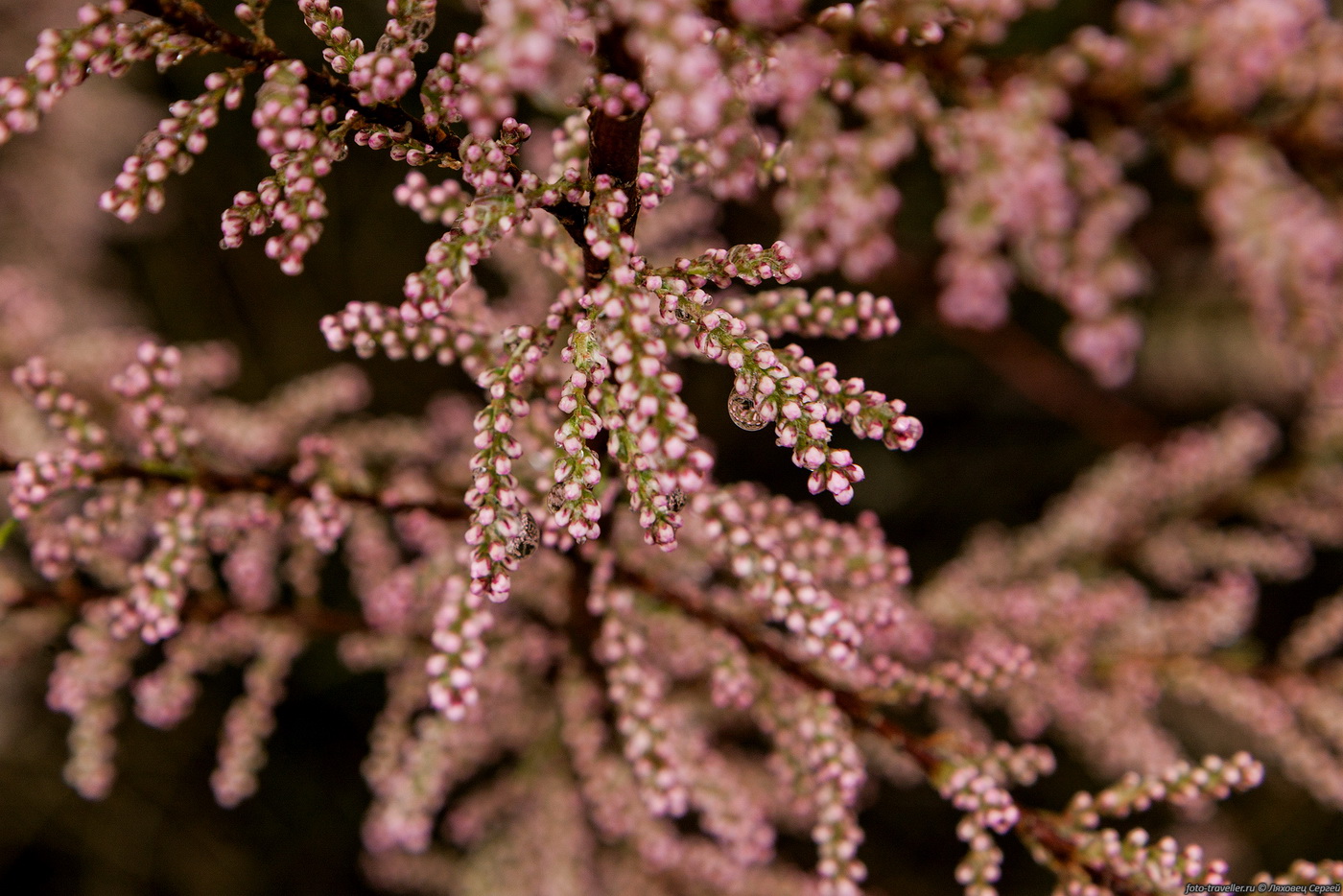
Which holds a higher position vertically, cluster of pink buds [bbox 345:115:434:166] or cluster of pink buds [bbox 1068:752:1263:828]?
cluster of pink buds [bbox 345:115:434:166]

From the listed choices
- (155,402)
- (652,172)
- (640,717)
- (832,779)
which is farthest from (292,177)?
(832,779)

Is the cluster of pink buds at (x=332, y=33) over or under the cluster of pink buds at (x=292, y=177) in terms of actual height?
over

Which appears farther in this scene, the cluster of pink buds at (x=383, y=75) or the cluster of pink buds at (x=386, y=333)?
the cluster of pink buds at (x=386, y=333)

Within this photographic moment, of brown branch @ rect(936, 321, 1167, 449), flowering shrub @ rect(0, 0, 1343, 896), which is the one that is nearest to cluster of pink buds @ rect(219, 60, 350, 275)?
flowering shrub @ rect(0, 0, 1343, 896)

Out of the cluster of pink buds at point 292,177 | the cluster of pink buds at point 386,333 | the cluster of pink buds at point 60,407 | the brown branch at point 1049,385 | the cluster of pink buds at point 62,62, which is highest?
the cluster of pink buds at point 62,62

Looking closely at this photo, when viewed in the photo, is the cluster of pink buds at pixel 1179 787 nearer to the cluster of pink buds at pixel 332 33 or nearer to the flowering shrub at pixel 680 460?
the flowering shrub at pixel 680 460

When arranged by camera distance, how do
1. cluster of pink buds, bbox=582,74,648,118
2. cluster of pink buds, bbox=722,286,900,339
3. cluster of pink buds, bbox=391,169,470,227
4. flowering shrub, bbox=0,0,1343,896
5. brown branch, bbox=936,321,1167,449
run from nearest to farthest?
cluster of pink buds, bbox=582,74,648,118, flowering shrub, bbox=0,0,1343,896, cluster of pink buds, bbox=391,169,470,227, cluster of pink buds, bbox=722,286,900,339, brown branch, bbox=936,321,1167,449

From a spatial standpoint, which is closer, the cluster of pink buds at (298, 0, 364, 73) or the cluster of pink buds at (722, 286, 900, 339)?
the cluster of pink buds at (298, 0, 364, 73)

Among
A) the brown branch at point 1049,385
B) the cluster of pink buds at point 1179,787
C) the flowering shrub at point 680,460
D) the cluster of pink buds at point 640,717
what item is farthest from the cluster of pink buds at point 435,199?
the brown branch at point 1049,385

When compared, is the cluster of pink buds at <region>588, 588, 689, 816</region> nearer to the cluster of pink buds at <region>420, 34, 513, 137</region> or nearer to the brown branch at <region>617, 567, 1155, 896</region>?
the brown branch at <region>617, 567, 1155, 896</region>
